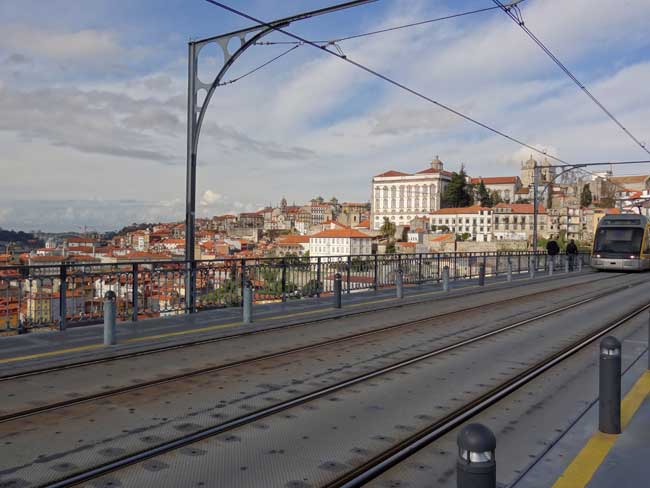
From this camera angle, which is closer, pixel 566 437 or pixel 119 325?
pixel 566 437

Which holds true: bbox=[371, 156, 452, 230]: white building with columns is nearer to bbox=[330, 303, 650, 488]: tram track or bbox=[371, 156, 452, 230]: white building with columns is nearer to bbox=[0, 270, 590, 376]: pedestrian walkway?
bbox=[0, 270, 590, 376]: pedestrian walkway

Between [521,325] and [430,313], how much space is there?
2437 millimetres

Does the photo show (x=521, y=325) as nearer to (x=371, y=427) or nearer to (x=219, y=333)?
(x=219, y=333)

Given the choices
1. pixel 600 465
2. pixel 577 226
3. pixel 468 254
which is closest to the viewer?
pixel 600 465

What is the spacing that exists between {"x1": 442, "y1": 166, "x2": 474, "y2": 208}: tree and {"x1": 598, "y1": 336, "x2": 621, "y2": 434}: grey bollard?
508 ft

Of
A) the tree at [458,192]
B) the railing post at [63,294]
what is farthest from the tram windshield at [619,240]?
the tree at [458,192]

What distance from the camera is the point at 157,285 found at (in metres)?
12.7

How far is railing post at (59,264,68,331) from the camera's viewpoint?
1071 cm

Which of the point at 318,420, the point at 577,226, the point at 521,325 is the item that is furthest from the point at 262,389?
the point at 577,226

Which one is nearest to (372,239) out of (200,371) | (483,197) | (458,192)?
(458,192)

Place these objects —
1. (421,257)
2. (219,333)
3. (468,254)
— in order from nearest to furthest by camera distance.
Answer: (219,333), (421,257), (468,254)

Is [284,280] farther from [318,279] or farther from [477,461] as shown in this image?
[477,461]

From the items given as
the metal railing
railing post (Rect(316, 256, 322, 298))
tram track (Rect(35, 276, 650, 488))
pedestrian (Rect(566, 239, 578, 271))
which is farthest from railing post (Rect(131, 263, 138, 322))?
pedestrian (Rect(566, 239, 578, 271))

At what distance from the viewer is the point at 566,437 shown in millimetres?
5387
